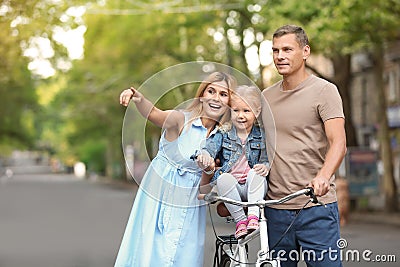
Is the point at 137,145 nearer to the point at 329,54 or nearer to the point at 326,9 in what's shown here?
the point at 326,9

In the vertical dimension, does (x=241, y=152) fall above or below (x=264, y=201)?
above

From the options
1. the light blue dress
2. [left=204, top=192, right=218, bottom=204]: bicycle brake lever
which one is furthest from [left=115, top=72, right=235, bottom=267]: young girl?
[left=204, top=192, right=218, bottom=204]: bicycle brake lever

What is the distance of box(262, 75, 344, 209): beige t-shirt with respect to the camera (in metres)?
4.74

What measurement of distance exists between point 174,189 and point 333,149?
809mm

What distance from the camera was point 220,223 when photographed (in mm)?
5328

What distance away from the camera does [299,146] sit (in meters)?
4.79

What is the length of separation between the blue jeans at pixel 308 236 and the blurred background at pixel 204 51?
0.74 metres

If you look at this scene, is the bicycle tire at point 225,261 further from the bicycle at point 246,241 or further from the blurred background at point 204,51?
the blurred background at point 204,51

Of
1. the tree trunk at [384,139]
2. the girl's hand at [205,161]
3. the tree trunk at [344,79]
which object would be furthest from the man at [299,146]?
the tree trunk at [344,79]

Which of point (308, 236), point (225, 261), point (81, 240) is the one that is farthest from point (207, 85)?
point (81, 240)

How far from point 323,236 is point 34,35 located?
66.6 ft

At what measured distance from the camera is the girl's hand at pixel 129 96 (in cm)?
473

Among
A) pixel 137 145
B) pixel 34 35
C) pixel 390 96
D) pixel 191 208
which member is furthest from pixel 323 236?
pixel 390 96

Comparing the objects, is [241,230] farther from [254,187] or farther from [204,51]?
[204,51]
